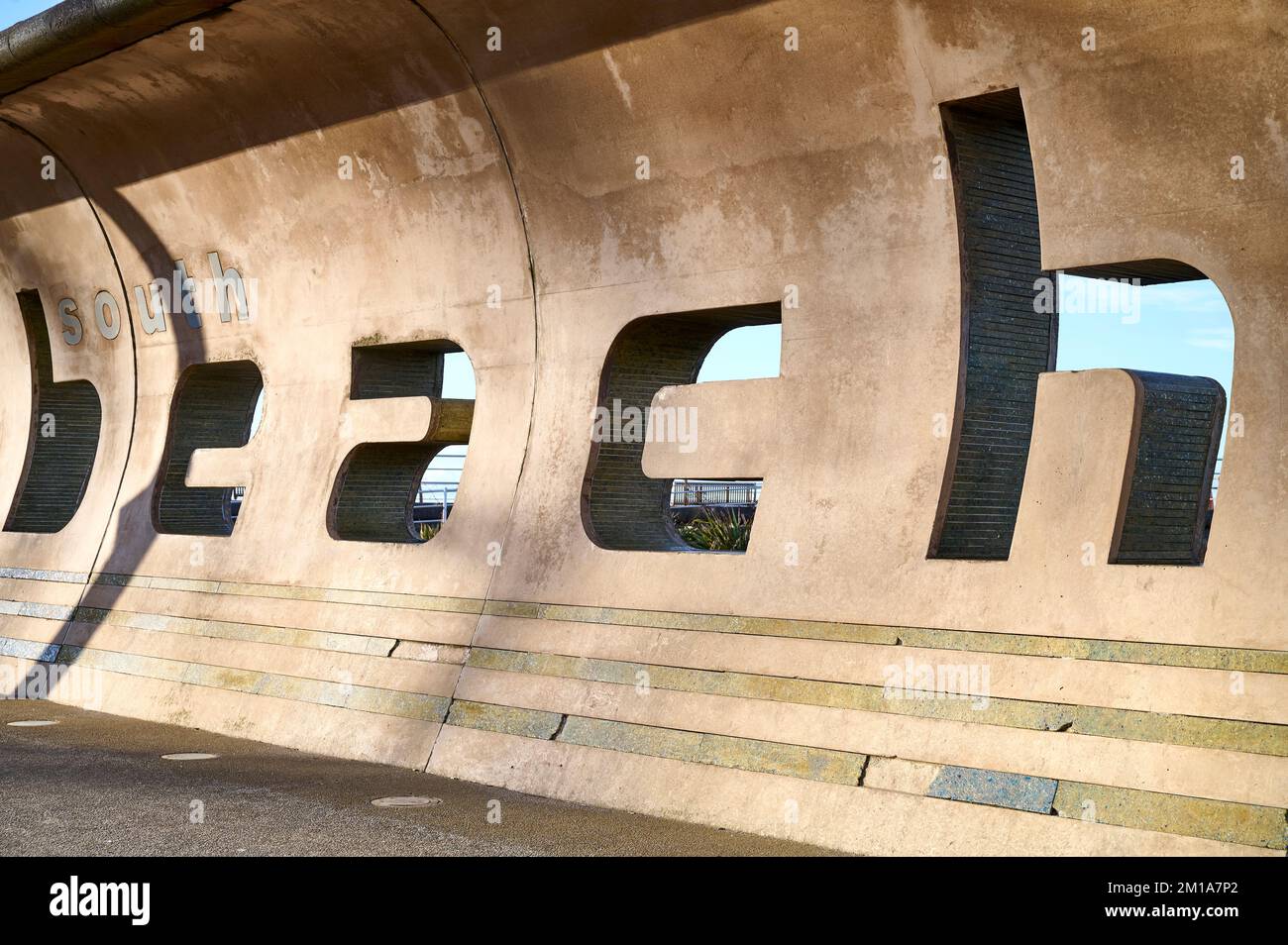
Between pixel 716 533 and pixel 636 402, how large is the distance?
1053 centimetres

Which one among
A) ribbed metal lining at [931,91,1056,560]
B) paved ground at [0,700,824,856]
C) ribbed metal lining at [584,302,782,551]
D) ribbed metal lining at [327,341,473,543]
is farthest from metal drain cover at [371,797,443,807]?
ribbed metal lining at [327,341,473,543]

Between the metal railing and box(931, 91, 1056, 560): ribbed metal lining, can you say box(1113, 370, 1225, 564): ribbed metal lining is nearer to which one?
box(931, 91, 1056, 560): ribbed metal lining

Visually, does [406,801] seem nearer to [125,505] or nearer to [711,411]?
[711,411]

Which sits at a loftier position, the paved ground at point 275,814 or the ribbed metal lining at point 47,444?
the ribbed metal lining at point 47,444

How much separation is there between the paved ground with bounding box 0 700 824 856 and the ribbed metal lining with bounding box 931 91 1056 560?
6.03 ft

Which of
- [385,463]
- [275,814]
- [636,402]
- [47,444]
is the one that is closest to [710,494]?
[47,444]

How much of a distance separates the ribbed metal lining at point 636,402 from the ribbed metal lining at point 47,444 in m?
7.51

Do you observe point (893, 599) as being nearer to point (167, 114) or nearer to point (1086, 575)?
point (1086, 575)

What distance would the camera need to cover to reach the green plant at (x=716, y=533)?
19547mm

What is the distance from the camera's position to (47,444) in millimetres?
15070

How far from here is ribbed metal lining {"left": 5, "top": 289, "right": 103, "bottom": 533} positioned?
15.0m

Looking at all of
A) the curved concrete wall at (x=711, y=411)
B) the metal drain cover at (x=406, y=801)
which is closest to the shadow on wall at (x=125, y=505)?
the curved concrete wall at (x=711, y=411)

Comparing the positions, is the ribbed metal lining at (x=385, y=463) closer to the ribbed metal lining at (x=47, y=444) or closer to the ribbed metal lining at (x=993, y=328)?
the ribbed metal lining at (x=993, y=328)
